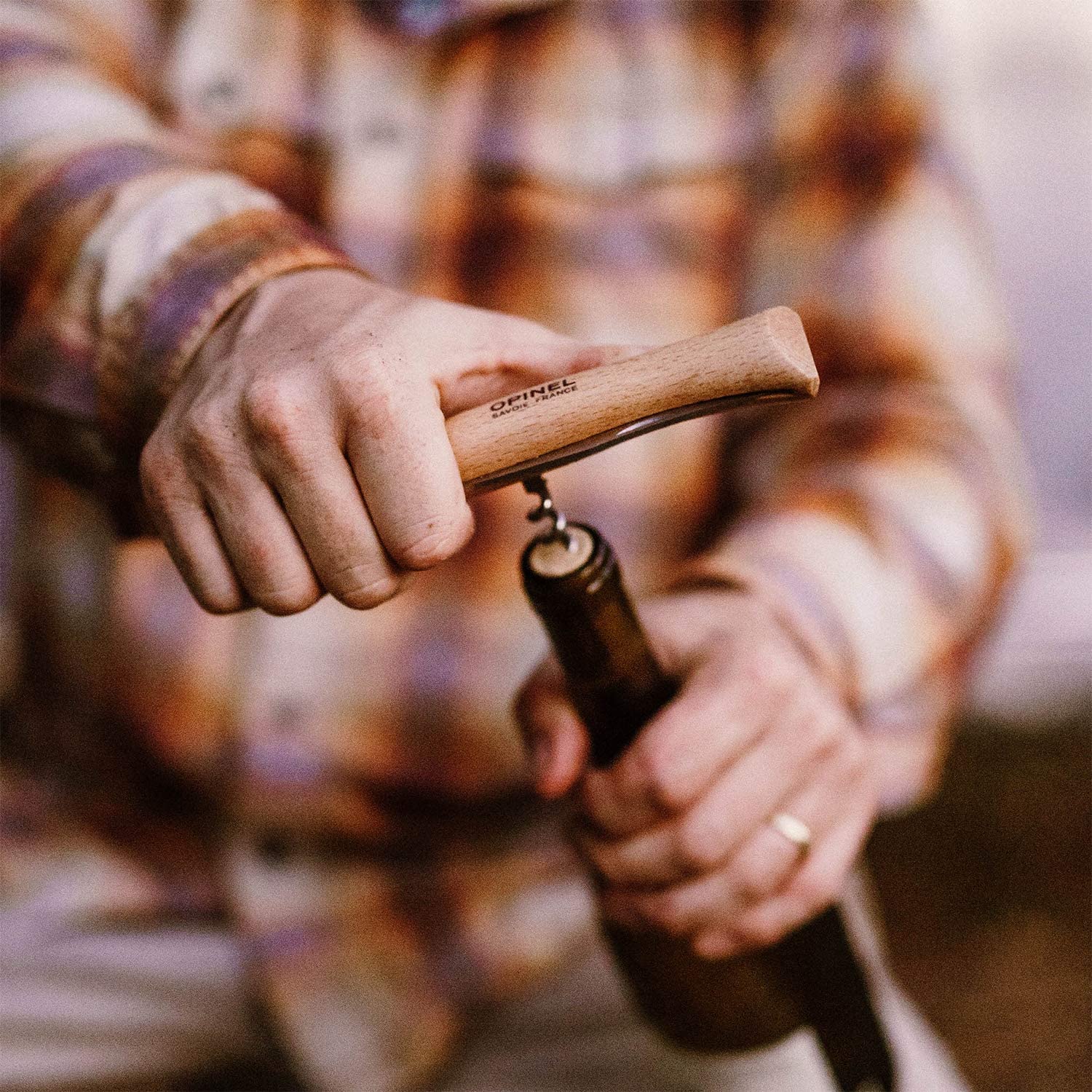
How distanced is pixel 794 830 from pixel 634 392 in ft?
0.73

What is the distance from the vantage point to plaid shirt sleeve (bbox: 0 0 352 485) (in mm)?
341

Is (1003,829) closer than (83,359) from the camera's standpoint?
No

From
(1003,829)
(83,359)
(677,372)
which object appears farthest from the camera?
(1003,829)

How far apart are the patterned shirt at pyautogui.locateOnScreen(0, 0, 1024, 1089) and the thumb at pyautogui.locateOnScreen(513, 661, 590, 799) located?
143 millimetres

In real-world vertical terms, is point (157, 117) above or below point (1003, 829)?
above

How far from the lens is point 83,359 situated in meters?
0.37

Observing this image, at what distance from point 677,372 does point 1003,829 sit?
1.05 m

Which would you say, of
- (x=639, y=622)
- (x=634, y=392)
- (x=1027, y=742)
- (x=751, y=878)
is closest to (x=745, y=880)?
(x=751, y=878)

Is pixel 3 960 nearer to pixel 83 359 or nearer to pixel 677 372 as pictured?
Answer: pixel 83 359

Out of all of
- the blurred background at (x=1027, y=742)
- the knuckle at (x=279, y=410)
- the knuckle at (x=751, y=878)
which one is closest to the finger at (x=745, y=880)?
the knuckle at (x=751, y=878)

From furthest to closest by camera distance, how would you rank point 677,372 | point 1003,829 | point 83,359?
1. point 1003,829
2. point 83,359
3. point 677,372

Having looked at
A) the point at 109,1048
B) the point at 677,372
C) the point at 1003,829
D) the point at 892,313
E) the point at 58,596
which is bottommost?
the point at 1003,829

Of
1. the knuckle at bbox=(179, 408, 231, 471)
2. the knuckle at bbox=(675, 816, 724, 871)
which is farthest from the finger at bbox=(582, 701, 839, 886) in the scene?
the knuckle at bbox=(179, 408, 231, 471)

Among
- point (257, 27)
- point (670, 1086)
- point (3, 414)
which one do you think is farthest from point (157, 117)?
point (670, 1086)
